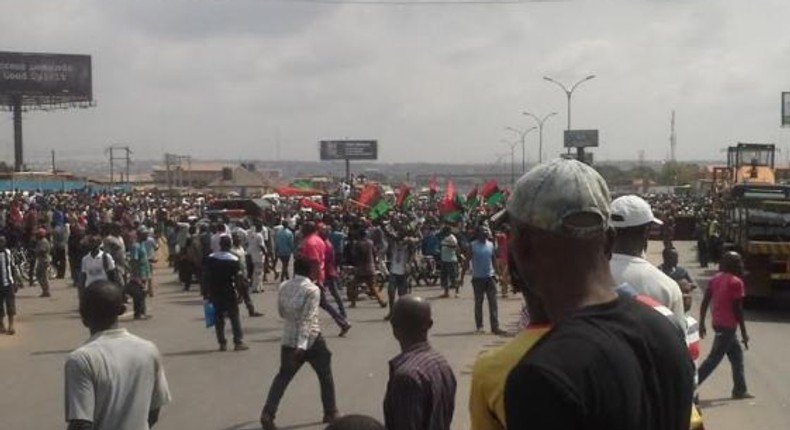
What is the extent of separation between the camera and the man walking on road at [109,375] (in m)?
4.72

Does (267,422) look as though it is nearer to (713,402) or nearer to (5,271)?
(713,402)

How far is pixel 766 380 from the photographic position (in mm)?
11633

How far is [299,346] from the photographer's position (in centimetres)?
891

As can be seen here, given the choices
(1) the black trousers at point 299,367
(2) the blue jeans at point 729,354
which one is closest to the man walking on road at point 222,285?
(1) the black trousers at point 299,367

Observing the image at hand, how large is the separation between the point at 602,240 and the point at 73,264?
2180cm

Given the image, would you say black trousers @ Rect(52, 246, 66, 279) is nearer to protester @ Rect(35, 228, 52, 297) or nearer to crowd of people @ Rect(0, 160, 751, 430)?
protester @ Rect(35, 228, 52, 297)

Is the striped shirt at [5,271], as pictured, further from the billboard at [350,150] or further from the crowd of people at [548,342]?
the billboard at [350,150]

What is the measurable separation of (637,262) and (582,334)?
9.65 ft

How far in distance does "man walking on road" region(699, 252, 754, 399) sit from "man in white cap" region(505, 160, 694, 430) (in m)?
8.34

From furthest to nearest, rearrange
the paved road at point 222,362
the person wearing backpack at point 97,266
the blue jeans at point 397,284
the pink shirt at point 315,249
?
the blue jeans at point 397,284, the person wearing backpack at point 97,266, the pink shirt at point 315,249, the paved road at point 222,362

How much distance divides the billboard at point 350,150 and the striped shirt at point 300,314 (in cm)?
15321

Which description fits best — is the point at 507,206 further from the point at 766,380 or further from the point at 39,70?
the point at 39,70

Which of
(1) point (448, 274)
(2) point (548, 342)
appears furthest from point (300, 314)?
(1) point (448, 274)

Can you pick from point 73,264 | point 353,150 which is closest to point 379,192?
point 73,264
